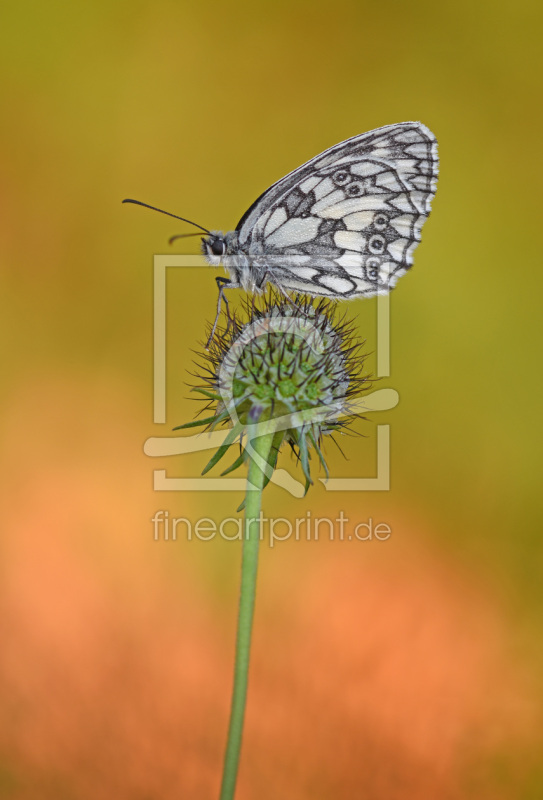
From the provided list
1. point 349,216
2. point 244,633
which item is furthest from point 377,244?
point 244,633

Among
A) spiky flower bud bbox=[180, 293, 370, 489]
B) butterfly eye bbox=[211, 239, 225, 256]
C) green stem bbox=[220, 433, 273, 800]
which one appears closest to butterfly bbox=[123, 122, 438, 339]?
butterfly eye bbox=[211, 239, 225, 256]

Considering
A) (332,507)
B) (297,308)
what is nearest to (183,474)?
(332,507)

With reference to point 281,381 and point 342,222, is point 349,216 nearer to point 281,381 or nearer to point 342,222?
point 342,222

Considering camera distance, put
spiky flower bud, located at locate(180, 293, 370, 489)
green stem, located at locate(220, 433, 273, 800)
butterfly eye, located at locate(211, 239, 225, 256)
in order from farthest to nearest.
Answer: butterfly eye, located at locate(211, 239, 225, 256), spiky flower bud, located at locate(180, 293, 370, 489), green stem, located at locate(220, 433, 273, 800)

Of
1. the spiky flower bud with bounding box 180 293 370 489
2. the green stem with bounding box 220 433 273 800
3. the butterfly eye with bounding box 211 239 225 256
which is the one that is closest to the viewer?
the green stem with bounding box 220 433 273 800

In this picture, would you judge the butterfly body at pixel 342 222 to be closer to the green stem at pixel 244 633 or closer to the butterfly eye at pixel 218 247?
the butterfly eye at pixel 218 247

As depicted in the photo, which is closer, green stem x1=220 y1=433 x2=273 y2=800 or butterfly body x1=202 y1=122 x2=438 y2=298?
green stem x1=220 y1=433 x2=273 y2=800

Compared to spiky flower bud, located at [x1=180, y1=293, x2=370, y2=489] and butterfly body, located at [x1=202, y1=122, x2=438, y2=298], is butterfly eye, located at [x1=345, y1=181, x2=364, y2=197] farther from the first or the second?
spiky flower bud, located at [x1=180, y1=293, x2=370, y2=489]

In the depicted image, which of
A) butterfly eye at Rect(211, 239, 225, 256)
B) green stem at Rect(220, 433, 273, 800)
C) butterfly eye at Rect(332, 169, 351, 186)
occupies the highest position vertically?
butterfly eye at Rect(332, 169, 351, 186)

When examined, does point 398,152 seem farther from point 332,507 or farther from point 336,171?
point 332,507
